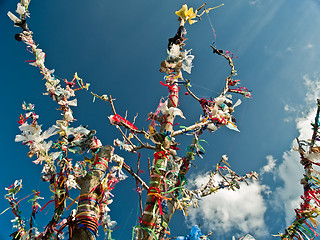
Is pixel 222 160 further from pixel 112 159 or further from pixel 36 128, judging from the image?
pixel 36 128

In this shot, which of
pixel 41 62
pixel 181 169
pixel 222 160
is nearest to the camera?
pixel 41 62

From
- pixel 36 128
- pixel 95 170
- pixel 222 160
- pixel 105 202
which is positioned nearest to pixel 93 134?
pixel 95 170

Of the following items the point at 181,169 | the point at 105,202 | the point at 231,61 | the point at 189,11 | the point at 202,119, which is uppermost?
the point at 189,11

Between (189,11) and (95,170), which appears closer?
(95,170)

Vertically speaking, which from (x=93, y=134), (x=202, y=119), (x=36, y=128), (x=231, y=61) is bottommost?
(x=36, y=128)

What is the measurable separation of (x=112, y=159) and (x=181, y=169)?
0.75 m

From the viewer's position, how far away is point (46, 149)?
1.49 m

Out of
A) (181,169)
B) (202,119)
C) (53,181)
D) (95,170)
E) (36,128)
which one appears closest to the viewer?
(36,128)

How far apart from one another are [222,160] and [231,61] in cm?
155

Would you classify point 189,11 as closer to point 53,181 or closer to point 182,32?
point 182,32

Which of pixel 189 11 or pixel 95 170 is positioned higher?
pixel 189 11

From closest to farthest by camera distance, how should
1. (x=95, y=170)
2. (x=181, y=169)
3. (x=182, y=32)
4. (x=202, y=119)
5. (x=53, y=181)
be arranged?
1. (x=53, y=181)
2. (x=95, y=170)
3. (x=181, y=169)
4. (x=202, y=119)
5. (x=182, y=32)

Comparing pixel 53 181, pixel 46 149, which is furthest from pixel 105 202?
pixel 46 149

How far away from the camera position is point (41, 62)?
1.76 m
